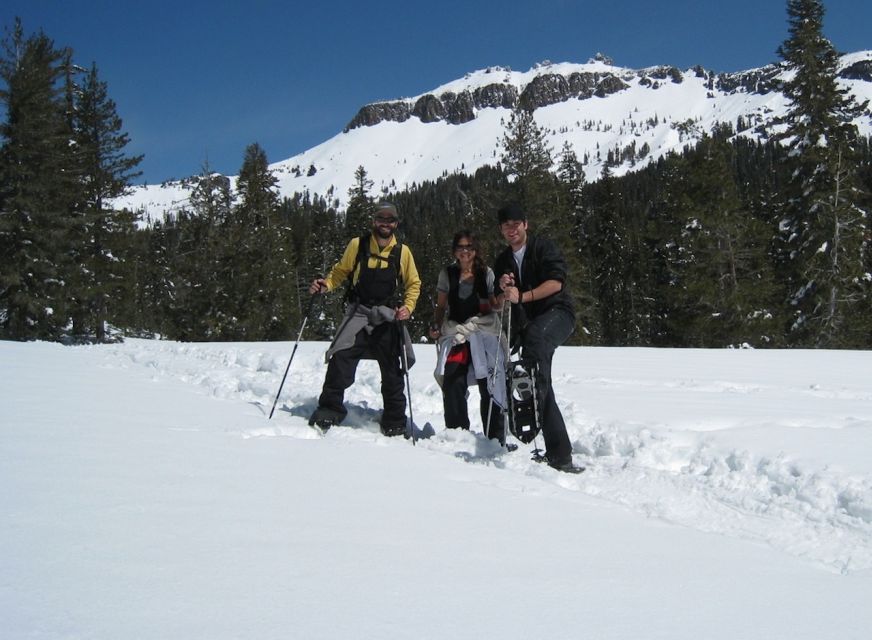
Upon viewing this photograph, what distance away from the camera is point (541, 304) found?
4.96 meters

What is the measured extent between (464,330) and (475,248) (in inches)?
32.6

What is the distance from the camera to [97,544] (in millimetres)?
2004

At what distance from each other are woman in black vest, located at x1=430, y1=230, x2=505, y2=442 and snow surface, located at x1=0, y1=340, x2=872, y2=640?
1.97 feet

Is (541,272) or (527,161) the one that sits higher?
(527,161)

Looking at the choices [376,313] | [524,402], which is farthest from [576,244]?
[524,402]

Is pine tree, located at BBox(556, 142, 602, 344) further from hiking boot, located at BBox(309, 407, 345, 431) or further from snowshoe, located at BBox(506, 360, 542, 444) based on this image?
snowshoe, located at BBox(506, 360, 542, 444)

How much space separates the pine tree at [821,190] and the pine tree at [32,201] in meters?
27.5

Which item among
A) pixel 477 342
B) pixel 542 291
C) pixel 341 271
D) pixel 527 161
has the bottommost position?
pixel 477 342

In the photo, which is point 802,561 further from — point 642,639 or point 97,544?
point 97,544

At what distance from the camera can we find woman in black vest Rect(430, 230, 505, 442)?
563 centimetres

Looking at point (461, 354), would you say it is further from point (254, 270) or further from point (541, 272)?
point (254, 270)

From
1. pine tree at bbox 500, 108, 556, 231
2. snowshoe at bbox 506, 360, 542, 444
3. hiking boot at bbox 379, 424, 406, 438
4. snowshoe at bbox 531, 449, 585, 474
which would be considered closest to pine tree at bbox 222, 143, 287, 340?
pine tree at bbox 500, 108, 556, 231

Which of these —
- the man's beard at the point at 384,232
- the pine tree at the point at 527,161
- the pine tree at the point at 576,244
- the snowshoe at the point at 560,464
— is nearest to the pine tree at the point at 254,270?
the pine tree at the point at 527,161

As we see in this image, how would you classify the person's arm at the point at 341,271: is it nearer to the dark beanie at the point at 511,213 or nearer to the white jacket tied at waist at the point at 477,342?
the white jacket tied at waist at the point at 477,342
